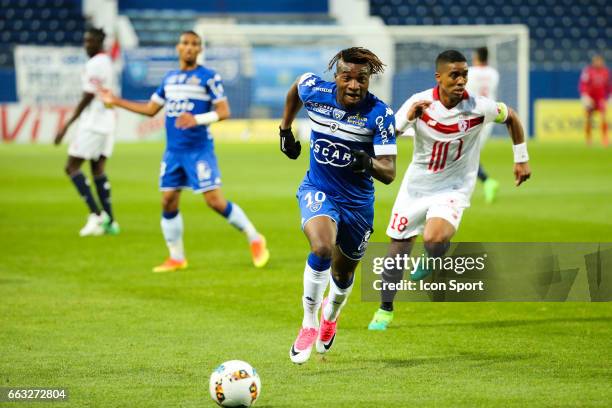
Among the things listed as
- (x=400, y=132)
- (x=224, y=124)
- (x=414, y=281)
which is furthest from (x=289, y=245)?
(x=224, y=124)

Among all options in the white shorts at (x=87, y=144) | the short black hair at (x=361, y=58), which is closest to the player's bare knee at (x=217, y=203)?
the white shorts at (x=87, y=144)

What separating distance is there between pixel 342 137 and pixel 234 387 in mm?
2106

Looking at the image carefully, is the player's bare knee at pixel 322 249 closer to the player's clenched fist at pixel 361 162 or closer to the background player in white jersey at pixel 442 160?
the player's clenched fist at pixel 361 162

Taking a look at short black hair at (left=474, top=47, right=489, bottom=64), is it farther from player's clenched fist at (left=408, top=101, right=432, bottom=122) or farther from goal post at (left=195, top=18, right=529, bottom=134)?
goal post at (left=195, top=18, right=529, bottom=134)

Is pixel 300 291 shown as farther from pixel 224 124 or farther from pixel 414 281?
pixel 224 124

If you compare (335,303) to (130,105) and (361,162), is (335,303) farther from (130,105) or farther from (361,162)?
(130,105)

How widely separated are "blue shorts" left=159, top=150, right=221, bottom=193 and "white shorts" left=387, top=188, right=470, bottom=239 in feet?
10.7

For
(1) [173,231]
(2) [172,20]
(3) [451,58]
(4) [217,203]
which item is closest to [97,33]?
(4) [217,203]

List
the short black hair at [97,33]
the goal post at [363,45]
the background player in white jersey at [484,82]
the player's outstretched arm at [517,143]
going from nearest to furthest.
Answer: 1. the player's outstretched arm at [517,143]
2. the short black hair at [97,33]
3. the background player in white jersey at [484,82]
4. the goal post at [363,45]

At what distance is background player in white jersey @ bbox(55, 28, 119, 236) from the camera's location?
47.6 feet

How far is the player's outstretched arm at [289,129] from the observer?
7684mm

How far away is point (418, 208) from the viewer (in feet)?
28.8

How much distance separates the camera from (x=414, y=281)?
9219 mm

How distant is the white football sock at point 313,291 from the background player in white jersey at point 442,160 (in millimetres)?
1320
